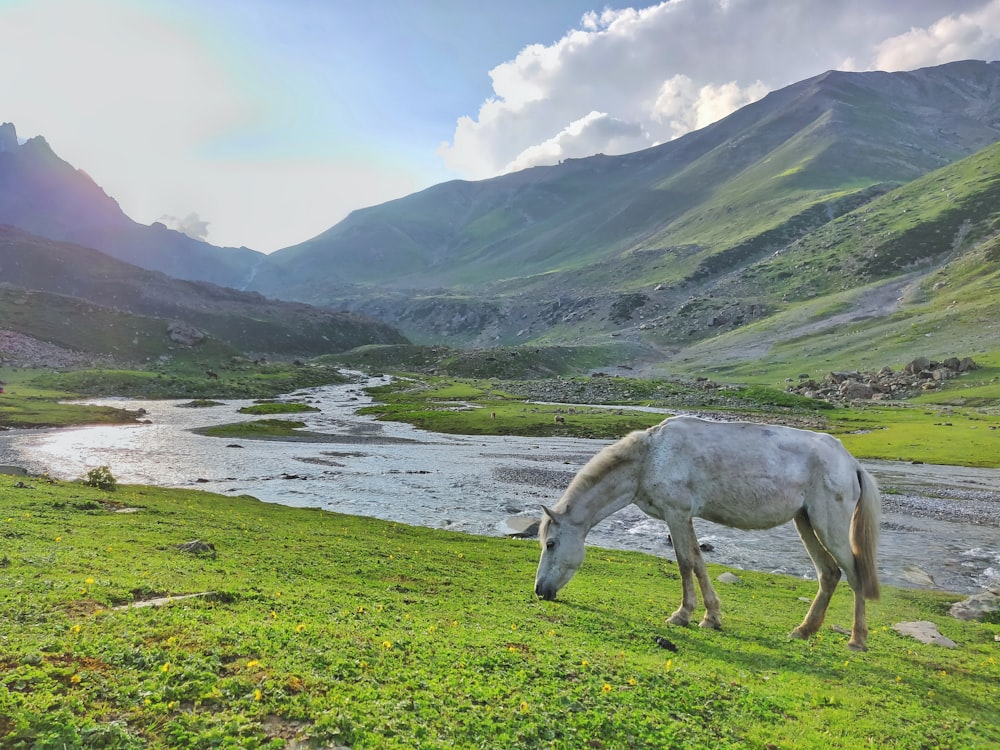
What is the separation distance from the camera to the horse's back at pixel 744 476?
13766 mm

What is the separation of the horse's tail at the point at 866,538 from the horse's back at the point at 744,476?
43 cm

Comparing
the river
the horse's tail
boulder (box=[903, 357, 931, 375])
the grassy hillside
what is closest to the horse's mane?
the grassy hillside

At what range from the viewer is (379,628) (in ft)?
39.3

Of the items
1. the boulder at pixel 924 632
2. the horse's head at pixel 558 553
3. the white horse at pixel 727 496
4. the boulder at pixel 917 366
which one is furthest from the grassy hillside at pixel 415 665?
the boulder at pixel 917 366

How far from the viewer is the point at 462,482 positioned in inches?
1955

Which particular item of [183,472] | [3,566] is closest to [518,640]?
[3,566]

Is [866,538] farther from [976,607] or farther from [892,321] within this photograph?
[892,321]

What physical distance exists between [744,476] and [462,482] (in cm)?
3798

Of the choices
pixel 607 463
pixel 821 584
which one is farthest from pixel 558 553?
pixel 821 584

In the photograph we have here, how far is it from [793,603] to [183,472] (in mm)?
51572

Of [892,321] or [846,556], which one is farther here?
[892,321]

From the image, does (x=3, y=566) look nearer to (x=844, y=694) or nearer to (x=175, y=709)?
(x=175, y=709)

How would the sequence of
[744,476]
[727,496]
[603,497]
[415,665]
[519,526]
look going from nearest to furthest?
[415,665] < [744,476] < [727,496] < [603,497] < [519,526]

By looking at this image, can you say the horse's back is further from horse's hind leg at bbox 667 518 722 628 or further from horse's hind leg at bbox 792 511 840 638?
horse's hind leg at bbox 792 511 840 638
